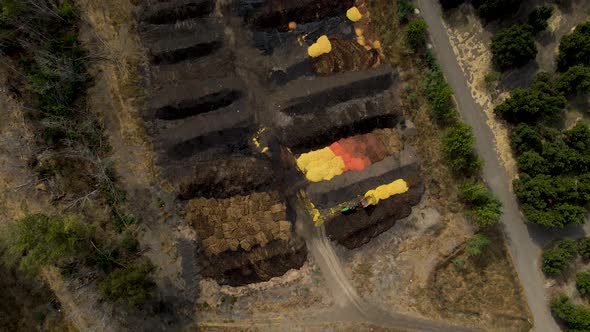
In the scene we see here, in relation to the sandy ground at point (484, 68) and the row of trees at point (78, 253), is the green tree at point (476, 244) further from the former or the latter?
the row of trees at point (78, 253)

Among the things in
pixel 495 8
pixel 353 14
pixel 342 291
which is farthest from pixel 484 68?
pixel 342 291

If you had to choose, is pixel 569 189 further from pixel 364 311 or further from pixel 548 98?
pixel 364 311

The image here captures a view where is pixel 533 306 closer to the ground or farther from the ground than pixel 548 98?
closer to the ground

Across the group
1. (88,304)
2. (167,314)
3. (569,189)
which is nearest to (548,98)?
(569,189)

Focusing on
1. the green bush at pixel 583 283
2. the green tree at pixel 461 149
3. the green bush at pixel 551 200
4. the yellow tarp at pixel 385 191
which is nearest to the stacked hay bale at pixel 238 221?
the yellow tarp at pixel 385 191

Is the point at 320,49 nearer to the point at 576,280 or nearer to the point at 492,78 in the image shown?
the point at 492,78

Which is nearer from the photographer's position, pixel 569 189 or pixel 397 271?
pixel 569 189
